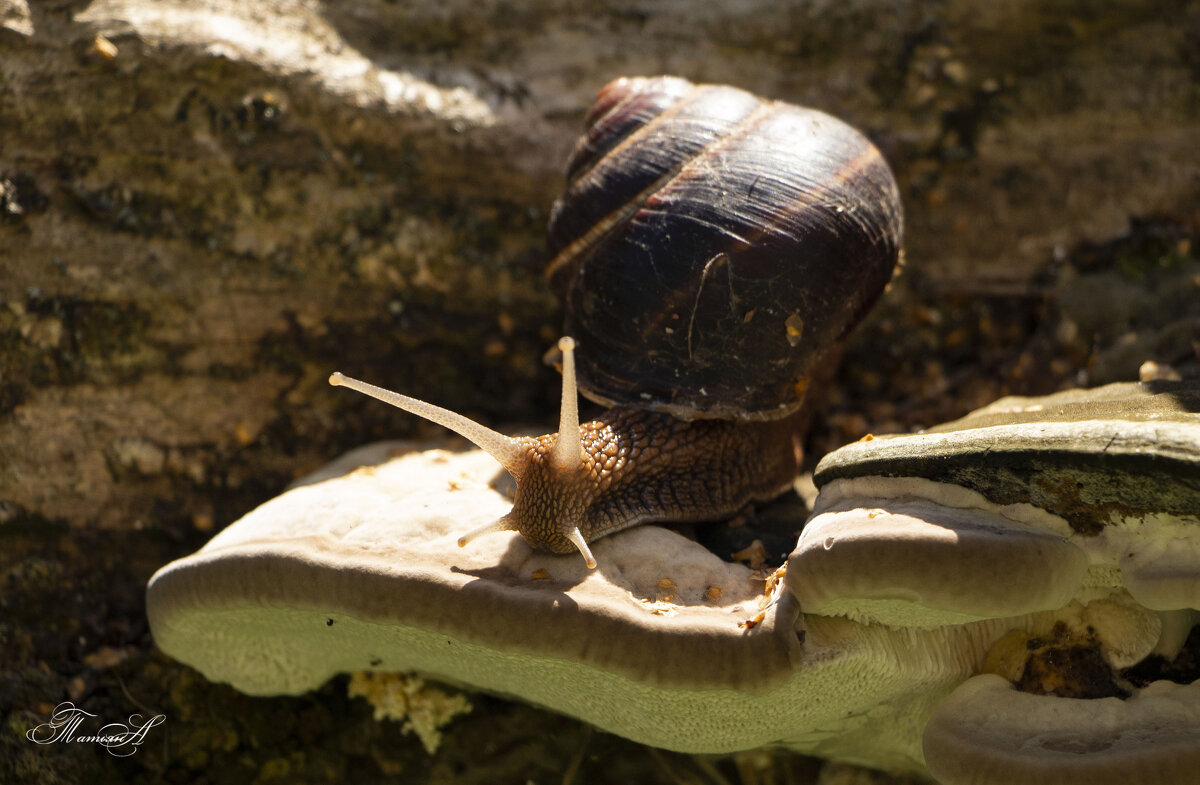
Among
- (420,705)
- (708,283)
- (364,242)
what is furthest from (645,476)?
(364,242)

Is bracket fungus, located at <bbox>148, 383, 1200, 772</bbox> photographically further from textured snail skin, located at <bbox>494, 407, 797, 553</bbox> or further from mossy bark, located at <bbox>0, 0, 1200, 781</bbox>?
mossy bark, located at <bbox>0, 0, 1200, 781</bbox>

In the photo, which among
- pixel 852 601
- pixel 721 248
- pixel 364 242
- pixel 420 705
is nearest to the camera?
pixel 852 601

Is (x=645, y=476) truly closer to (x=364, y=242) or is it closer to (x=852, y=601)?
(x=852, y=601)

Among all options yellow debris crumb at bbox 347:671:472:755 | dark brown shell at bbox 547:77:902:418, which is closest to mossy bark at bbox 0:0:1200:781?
yellow debris crumb at bbox 347:671:472:755

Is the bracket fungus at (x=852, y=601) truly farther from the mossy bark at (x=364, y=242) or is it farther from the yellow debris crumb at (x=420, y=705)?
the mossy bark at (x=364, y=242)

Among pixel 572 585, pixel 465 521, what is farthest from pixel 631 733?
pixel 465 521

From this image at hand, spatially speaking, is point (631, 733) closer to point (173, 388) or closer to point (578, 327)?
point (578, 327)
